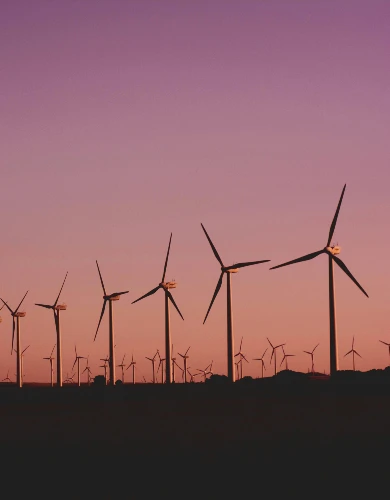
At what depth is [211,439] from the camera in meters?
63.7

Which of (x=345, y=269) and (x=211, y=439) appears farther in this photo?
(x=345, y=269)

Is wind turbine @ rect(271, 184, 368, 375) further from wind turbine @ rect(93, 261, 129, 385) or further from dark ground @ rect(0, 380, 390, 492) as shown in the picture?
wind turbine @ rect(93, 261, 129, 385)

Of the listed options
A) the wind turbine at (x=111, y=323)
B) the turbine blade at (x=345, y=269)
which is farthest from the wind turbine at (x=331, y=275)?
the wind turbine at (x=111, y=323)

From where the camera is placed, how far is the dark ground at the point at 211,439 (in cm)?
4812

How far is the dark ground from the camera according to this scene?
4812cm

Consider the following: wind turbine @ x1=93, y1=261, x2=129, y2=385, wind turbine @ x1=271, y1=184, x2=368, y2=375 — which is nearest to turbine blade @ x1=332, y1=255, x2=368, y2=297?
wind turbine @ x1=271, y1=184, x2=368, y2=375

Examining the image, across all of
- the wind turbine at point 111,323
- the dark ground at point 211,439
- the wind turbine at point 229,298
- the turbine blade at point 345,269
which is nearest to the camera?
the dark ground at point 211,439

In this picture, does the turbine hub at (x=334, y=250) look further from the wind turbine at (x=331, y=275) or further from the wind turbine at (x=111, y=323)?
the wind turbine at (x=111, y=323)

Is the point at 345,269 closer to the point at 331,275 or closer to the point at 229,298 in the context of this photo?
the point at 331,275

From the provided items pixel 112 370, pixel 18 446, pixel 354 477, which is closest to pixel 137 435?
pixel 18 446

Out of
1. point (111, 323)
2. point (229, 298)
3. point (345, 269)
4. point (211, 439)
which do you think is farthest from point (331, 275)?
point (111, 323)

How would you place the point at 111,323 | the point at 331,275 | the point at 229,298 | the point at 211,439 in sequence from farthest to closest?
the point at 111,323 < the point at 229,298 < the point at 331,275 < the point at 211,439

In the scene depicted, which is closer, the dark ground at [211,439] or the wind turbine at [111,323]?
A: the dark ground at [211,439]

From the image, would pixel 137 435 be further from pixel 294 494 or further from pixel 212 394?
pixel 212 394
